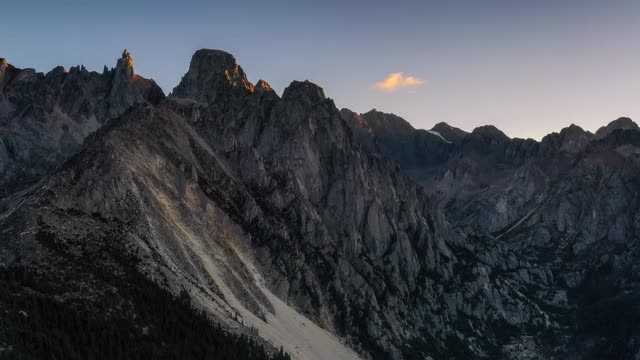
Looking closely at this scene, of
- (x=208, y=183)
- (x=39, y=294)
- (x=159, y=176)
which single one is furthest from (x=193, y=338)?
(x=208, y=183)

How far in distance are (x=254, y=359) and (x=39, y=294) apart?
38676 mm

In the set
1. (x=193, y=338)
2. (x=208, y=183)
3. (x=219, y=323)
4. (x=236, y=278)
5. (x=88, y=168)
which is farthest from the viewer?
(x=208, y=183)

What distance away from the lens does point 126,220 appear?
151750 millimetres

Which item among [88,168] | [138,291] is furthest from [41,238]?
[88,168]

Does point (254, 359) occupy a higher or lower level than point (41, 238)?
lower

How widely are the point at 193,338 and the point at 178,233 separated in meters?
40.8

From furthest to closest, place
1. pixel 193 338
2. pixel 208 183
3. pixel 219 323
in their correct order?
pixel 208 183
pixel 219 323
pixel 193 338

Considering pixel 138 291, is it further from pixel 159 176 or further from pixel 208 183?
pixel 208 183

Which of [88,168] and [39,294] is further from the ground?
[88,168]

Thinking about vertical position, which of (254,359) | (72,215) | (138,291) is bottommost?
(254,359)

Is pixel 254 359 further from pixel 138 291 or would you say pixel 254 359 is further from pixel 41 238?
pixel 41 238

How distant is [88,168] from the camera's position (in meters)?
158

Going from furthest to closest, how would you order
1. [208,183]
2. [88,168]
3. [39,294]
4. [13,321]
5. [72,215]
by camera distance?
[208,183] → [88,168] → [72,215] → [39,294] → [13,321]

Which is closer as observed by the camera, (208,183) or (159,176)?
(159,176)
